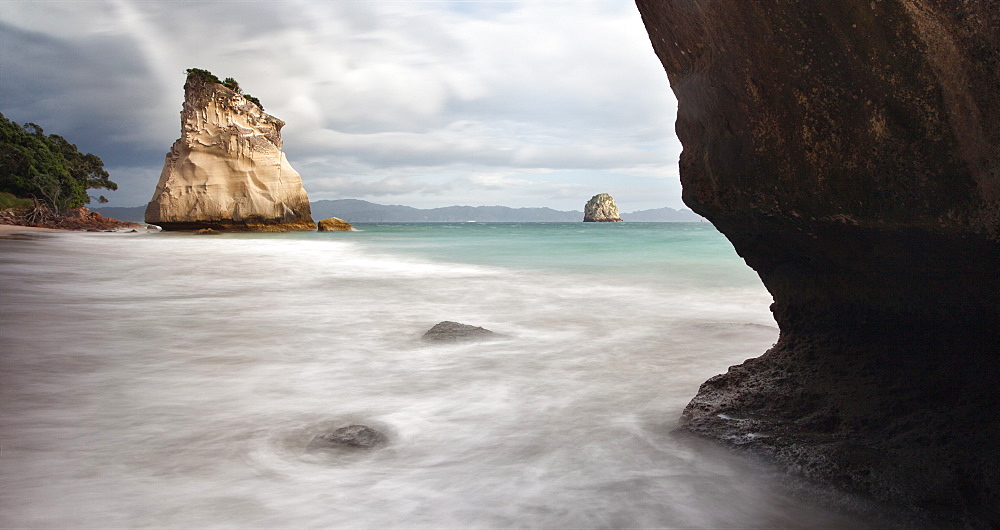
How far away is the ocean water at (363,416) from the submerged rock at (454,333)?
16cm

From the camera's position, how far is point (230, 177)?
35031mm

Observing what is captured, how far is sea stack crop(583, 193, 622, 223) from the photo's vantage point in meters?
128

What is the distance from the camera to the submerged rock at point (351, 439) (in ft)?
9.84

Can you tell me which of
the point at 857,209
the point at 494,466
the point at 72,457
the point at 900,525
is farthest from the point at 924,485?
the point at 72,457

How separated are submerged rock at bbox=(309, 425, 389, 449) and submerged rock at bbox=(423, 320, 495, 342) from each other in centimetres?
248

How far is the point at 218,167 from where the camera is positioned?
3459cm

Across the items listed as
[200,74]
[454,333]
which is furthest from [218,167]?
[454,333]

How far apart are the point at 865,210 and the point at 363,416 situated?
2809mm

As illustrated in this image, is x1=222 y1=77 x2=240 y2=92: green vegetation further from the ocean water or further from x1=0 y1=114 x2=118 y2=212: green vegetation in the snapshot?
the ocean water

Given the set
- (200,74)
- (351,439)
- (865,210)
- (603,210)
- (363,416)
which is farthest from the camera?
(603,210)

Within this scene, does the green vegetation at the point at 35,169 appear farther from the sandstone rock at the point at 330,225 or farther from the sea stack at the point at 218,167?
the sandstone rock at the point at 330,225

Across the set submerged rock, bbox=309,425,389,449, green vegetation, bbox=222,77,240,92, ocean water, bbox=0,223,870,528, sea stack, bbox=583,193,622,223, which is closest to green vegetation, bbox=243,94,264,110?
green vegetation, bbox=222,77,240,92

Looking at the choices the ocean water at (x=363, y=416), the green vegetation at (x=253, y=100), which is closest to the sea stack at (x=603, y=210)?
the green vegetation at (x=253, y=100)

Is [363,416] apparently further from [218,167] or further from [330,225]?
[330,225]
